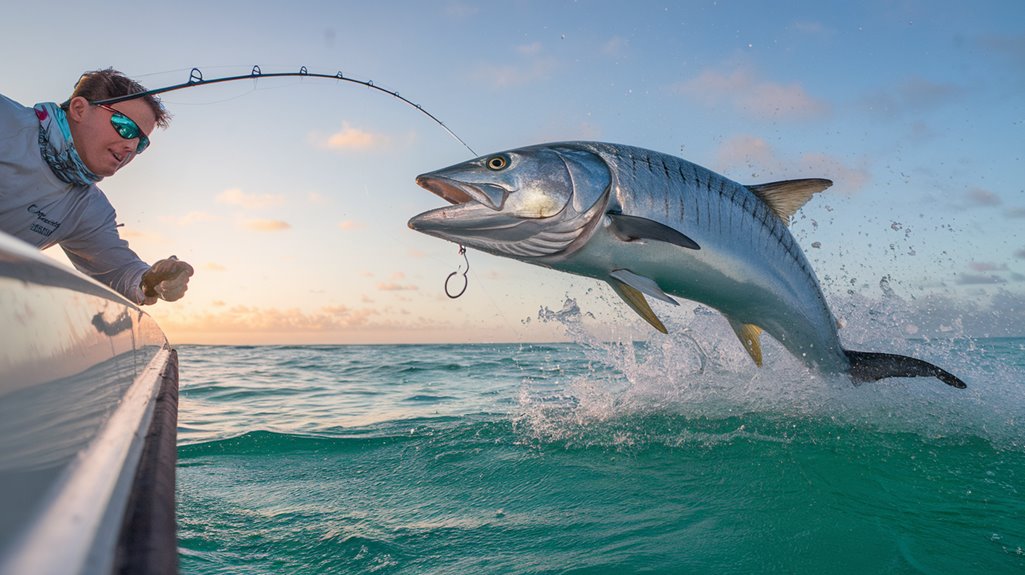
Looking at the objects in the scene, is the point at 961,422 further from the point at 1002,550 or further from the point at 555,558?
the point at 555,558

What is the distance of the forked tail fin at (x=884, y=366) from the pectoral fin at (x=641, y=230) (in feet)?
6.48

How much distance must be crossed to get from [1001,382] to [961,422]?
54.7 inches

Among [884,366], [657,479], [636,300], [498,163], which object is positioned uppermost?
[498,163]

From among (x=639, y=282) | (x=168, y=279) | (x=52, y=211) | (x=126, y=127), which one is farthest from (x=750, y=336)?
(x=52, y=211)

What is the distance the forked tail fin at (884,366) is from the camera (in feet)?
12.8

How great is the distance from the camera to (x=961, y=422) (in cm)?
449

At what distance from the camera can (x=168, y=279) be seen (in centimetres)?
369

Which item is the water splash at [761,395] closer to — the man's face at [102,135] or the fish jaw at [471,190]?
the fish jaw at [471,190]

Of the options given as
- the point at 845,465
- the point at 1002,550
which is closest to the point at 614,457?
the point at 845,465

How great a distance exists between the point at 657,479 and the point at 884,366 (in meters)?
1.76

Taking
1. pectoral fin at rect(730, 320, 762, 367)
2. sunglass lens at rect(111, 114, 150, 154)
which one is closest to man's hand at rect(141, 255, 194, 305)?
sunglass lens at rect(111, 114, 150, 154)

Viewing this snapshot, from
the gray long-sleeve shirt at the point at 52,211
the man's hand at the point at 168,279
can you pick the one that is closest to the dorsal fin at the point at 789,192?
the man's hand at the point at 168,279

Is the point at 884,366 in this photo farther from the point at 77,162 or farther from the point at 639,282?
the point at 77,162

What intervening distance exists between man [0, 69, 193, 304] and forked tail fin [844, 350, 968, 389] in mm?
4131
